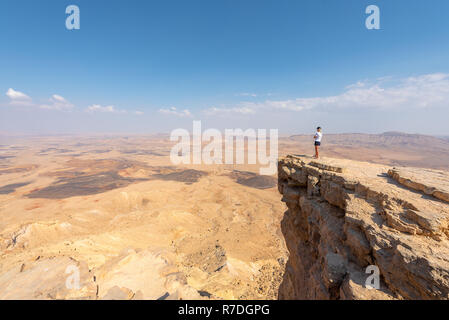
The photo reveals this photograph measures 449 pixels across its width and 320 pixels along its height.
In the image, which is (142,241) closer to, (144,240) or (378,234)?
(144,240)

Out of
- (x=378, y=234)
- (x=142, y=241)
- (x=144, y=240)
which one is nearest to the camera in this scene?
(x=378, y=234)

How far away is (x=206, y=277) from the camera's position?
11438mm

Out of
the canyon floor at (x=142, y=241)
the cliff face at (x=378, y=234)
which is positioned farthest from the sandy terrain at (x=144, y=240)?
the cliff face at (x=378, y=234)

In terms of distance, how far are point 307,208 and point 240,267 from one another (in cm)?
795

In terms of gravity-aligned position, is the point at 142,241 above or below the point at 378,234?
below

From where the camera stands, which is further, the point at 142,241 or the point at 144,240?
the point at 144,240

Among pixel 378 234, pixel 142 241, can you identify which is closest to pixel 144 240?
pixel 142 241

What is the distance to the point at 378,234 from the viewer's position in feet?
14.4

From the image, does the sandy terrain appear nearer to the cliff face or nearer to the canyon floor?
the canyon floor

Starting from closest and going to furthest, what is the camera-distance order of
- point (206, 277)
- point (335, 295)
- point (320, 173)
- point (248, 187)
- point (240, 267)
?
point (335, 295)
point (320, 173)
point (206, 277)
point (240, 267)
point (248, 187)
